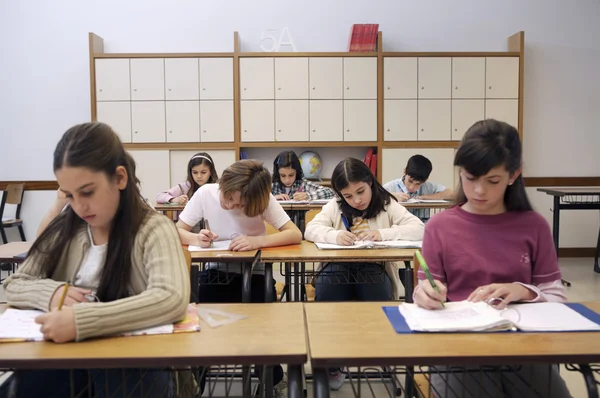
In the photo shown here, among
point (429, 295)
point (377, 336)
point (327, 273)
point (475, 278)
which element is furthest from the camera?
point (327, 273)

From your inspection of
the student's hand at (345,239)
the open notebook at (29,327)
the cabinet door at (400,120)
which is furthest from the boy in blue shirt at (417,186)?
the open notebook at (29,327)

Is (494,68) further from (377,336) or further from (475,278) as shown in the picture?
(377,336)

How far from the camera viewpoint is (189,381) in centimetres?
132

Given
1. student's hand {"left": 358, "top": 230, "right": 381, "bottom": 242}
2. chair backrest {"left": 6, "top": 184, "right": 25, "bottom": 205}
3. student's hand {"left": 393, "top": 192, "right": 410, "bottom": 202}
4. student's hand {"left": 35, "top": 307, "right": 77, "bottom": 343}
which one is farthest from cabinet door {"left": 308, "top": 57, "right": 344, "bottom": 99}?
student's hand {"left": 35, "top": 307, "right": 77, "bottom": 343}

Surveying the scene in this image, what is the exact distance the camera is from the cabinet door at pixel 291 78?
5480 millimetres

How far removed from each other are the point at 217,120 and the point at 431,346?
479cm

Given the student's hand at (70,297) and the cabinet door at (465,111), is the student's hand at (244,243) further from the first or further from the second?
the cabinet door at (465,111)

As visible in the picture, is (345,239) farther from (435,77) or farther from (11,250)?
(435,77)

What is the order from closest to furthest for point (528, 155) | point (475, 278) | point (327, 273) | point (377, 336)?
point (377, 336) < point (475, 278) < point (327, 273) < point (528, 155)

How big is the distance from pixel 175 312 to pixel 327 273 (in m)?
1.36

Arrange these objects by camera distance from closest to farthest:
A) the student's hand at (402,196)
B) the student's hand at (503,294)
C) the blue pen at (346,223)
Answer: the student's hand at (503,294)
the blue pen at (346,223)
the student's hand at (402,196)

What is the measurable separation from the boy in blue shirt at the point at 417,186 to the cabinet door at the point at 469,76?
1471 mm

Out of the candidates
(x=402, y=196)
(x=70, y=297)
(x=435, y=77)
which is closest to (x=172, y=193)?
(x=402, y=196)

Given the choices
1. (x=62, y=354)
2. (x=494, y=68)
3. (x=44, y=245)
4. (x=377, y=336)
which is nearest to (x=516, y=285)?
(x=377, y=336)
